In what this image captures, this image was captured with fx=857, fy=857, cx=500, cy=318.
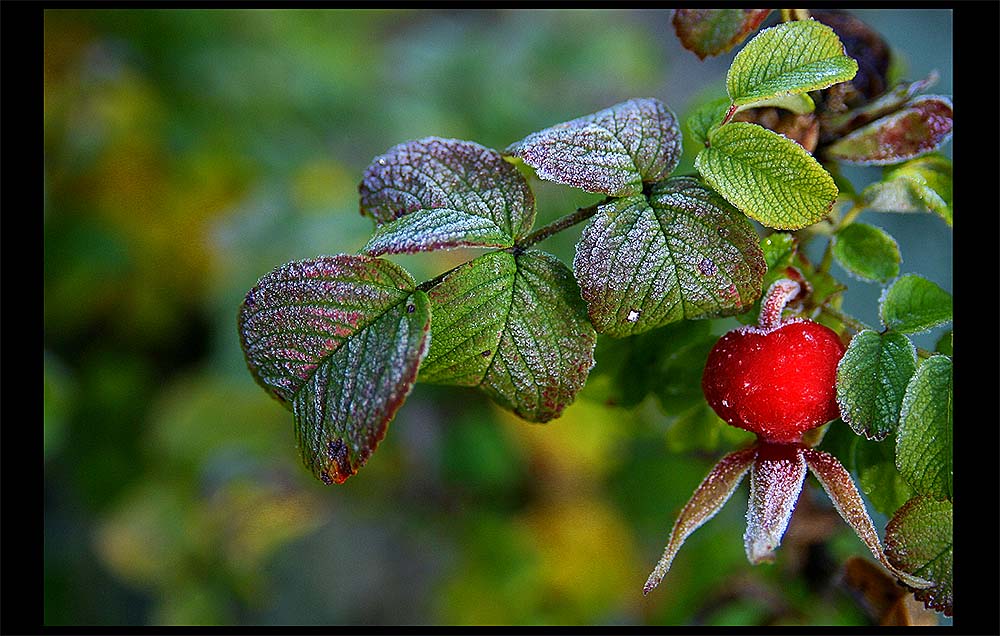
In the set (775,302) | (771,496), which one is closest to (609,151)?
(775,302)

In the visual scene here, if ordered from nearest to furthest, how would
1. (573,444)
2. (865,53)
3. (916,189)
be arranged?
(916,189) < (865,53) < (573,444)

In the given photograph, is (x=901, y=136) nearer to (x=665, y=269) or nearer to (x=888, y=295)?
(x=888, y=295)

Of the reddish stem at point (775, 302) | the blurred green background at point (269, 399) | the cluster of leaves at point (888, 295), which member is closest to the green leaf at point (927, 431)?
the cluster of leaves at point (888, 295)

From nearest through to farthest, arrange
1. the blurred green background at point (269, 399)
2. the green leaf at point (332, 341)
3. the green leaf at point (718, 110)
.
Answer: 1. the green leaf at point (332, 341)
2. the green leaf at point (718, 110)
3. the blurred green background at point (269, 399)

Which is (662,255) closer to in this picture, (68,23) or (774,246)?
(774,246)

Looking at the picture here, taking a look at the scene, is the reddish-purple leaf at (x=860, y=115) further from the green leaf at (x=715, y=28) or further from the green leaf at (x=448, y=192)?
the green leaf at (x=448, y=192)

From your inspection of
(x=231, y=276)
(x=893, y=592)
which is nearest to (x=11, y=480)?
(x=231, y=276)
